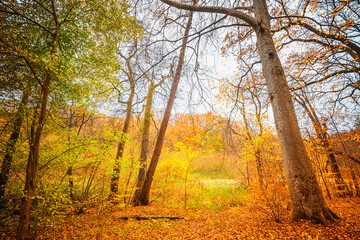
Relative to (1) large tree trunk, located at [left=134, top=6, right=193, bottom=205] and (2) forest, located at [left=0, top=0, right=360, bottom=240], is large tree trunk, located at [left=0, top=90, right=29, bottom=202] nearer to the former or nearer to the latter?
(2) forest, located at [left=0, top=0, right=360, bottom=240]

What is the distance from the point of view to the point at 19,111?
398cm

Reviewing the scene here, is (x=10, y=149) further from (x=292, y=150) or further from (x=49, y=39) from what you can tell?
(x=292, y=150)

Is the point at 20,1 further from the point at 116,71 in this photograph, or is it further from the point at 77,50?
the point at 116,71

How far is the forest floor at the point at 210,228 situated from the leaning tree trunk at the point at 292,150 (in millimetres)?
219

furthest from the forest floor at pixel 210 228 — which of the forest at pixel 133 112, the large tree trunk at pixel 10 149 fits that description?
the large tree trunk at pixel 10 149

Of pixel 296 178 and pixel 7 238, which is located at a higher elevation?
pixel 296 178

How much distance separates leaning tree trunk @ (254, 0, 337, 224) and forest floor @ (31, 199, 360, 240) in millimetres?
219

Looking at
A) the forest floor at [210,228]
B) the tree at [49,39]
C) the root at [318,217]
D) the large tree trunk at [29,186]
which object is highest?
the tree at [49,39]

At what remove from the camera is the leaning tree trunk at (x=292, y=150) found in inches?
89.6

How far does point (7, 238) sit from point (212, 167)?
17.8m

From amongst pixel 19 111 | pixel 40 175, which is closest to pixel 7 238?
pixel 40 175

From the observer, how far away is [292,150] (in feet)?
7.98

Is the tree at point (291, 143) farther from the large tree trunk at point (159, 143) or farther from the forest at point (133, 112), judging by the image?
the large tree trunk at point (159, 143)

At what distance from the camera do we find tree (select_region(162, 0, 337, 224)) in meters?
2.28
